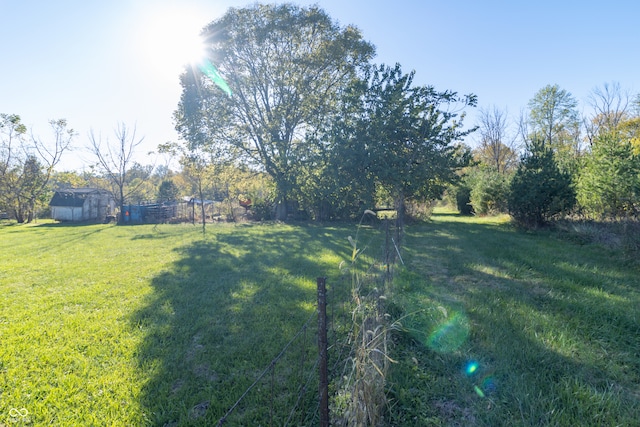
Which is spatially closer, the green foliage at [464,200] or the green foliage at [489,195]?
the green foliage at [489,195]

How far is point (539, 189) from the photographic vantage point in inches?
377

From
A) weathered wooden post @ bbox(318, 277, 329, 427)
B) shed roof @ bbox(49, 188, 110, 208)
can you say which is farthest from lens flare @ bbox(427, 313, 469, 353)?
shed roof @ bbox(49, 188, 110, 208)

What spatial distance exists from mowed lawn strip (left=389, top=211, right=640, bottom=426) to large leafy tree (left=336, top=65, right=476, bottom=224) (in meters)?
6.44

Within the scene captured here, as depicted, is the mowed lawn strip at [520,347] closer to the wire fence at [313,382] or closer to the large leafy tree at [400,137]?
the wire fence at [313,382]

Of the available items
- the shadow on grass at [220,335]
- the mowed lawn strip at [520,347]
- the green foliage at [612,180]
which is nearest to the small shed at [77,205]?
the shadow on grass at [220,335]

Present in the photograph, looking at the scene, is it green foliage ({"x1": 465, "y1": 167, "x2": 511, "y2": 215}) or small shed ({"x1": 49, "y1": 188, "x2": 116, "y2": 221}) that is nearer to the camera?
green foliage ({"x1": 465, "y1": 167, "x2": 511, "y2": 215})

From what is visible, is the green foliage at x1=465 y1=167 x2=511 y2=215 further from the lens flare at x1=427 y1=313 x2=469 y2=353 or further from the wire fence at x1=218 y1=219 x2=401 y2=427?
the wire fence at x1=218 y1=219 x2=401 y2=427

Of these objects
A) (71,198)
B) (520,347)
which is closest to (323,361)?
(520,347)

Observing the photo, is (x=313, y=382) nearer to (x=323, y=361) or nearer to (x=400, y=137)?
(x=323, y=361)

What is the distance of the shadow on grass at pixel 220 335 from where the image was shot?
2.21 meters

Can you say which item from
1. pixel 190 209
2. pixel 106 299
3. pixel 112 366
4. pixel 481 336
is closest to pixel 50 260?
pixel 106 299

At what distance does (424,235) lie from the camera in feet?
34.4

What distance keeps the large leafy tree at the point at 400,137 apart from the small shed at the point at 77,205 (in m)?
22.7

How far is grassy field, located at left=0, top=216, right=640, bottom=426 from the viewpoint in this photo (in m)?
2.13
